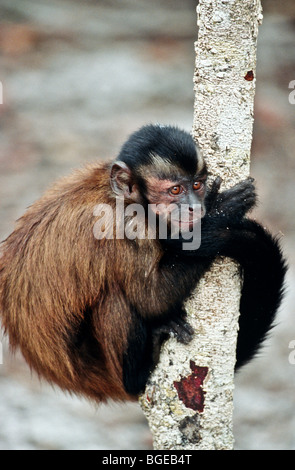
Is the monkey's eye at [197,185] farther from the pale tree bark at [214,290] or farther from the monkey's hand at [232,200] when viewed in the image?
the pale tree bark at [214,290]

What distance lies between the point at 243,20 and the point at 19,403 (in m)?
7.09

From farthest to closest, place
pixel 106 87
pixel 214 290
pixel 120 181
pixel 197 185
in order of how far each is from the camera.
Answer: pixel 106 87 → pixel 120 181 → pixel 197 185 → pixel 214 290

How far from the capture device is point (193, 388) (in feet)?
12.9

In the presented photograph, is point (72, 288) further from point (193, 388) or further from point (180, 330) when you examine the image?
point (193, 388)

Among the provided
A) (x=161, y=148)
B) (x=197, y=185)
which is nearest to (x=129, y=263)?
(x=197, y=185)

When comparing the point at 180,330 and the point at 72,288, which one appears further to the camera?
the point at 72,288

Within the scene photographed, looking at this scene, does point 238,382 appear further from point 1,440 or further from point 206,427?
point 206,427

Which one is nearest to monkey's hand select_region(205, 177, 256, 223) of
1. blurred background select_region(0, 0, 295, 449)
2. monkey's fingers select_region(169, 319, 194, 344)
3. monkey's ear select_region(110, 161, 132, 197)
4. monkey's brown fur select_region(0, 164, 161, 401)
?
monkey's brown fur select_region(0, 164, 161, 401)

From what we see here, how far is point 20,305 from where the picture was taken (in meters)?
4.54

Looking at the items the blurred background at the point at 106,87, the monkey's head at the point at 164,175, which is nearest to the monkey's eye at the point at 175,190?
the monkey's head at the point at 164,175

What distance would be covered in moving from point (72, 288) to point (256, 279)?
128 centimetres

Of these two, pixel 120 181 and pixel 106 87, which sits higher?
pixel 106 87

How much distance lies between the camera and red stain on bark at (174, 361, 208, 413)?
3.90m

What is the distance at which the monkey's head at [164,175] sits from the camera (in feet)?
13.4
